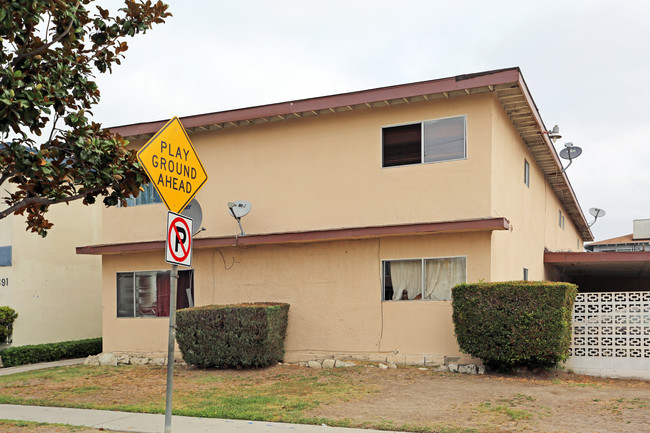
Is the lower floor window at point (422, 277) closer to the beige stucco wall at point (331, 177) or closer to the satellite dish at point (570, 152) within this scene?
the beige stucco wall at point (331, 177)

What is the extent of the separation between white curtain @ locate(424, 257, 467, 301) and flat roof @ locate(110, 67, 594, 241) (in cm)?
336

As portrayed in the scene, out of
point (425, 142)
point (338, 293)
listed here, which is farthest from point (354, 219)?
point (425, 142)

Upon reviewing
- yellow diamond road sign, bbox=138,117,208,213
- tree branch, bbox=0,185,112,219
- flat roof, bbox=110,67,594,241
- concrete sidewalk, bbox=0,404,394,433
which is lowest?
concrete sidewalk, bbox=0,404,394,433

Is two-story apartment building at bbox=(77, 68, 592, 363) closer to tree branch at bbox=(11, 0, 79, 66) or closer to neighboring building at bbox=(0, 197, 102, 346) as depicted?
neighboring building at bbox=(0, 197, 102, 346)

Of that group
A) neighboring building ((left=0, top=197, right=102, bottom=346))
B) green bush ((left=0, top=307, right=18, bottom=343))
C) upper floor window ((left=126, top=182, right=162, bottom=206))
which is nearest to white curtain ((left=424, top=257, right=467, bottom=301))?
upper floor window ((left=126, top=182, right=162, bottom=206))

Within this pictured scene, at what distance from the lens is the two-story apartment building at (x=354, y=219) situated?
40.2 ft

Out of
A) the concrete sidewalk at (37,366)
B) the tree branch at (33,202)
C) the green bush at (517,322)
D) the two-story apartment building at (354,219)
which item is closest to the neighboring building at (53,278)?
the concrete sidewalk at (37,366)

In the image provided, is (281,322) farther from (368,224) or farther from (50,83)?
(50,83)

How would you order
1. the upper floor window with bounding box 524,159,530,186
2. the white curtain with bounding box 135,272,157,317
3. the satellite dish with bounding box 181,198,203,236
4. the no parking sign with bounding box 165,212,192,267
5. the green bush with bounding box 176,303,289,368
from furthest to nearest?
1. the upper floor window with bounding box 524,159,530,186
2. the white curtain with bounding box 135,272,157,317
3. the satellite dish with bounding box 181,198,203,236
4. the green bush with bounding box 176,303,289,368
5. the no parking sign with bounding box 165,212,192,267

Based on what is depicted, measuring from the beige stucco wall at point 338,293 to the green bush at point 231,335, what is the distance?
818mm

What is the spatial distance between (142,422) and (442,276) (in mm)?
6511

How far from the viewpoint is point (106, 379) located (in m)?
12.7

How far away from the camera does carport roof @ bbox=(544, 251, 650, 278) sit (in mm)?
15320

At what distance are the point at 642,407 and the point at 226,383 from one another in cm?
687
